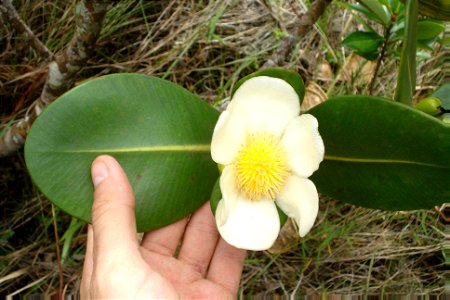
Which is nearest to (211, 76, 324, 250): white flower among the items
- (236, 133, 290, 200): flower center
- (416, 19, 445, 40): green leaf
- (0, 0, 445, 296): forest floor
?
(236, 133, 290, 200): flower center

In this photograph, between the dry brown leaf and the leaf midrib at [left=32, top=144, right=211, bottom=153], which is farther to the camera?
the dry brown leaf

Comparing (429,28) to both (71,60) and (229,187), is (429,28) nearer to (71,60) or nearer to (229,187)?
(229,187)

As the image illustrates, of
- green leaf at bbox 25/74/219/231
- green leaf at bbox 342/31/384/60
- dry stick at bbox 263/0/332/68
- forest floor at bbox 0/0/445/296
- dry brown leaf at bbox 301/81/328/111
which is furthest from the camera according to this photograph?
dry brown leaf at bbox 301/81/328/111

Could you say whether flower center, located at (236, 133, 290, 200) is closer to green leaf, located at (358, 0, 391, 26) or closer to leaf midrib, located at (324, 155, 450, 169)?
leaf midrib, located at (324, 155, 450, 169)

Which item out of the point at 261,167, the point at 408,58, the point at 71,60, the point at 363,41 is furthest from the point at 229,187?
the point at 363,41

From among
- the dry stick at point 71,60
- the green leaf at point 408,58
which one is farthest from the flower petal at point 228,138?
the dry stick at point 71,60
